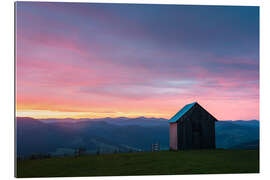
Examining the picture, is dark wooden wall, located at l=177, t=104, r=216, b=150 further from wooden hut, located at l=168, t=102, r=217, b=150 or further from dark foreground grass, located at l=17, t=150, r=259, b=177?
dark foreground grass, located at l=17, t=150, r=259, b=177

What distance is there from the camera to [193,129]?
28438 mm

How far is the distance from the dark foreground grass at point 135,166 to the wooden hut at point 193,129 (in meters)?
5.13

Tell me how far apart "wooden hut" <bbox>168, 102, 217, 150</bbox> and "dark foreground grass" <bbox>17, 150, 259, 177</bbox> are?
16.8ft

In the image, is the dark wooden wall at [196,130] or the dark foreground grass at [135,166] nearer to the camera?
the dark foreground grass at [135,166]

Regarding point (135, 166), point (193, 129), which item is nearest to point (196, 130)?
point (193, 129)

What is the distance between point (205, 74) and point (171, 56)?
2956mm

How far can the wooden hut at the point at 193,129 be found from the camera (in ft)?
91.8

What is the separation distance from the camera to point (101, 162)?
69.9 feet

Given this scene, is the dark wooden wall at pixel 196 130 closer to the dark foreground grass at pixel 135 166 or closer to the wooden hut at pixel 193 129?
the wooden hut at pixel 193 129

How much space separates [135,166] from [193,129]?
10.4m

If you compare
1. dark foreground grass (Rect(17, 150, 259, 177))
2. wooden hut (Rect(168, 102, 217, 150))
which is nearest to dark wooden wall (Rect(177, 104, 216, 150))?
A: wooden hut (Rect(168, 102, 217, 150))

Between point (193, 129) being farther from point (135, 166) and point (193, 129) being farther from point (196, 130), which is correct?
point (135, 166)

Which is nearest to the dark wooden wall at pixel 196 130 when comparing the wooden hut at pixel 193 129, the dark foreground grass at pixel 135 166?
the wooden hut at pixel 193 129
